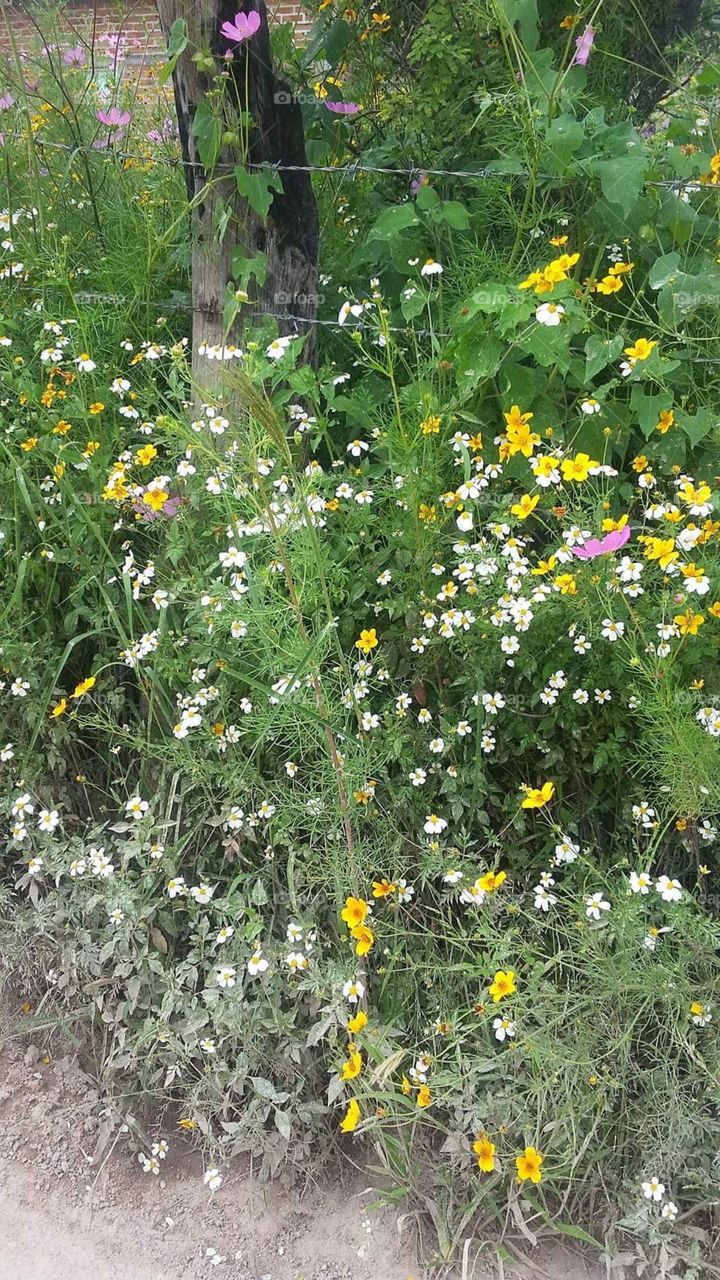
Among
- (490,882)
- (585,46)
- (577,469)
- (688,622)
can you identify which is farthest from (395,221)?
(490,882)

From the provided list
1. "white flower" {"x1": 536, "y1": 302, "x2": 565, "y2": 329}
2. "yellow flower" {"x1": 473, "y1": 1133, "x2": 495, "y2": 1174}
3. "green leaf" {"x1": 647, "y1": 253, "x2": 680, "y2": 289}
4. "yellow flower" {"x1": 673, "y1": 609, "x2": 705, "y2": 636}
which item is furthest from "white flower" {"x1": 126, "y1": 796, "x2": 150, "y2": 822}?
"green leaf" {"x1": 647, "y1": 253, "x2": 680, "y2": 289}

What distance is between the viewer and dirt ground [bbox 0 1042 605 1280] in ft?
5.21

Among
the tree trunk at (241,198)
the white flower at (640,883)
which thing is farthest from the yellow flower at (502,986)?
the tree trunk at (241,198)

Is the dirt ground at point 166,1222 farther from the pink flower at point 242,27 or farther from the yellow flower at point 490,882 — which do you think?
the pink flower at point 242,27

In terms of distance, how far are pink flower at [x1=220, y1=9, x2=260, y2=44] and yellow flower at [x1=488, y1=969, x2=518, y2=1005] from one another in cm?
190

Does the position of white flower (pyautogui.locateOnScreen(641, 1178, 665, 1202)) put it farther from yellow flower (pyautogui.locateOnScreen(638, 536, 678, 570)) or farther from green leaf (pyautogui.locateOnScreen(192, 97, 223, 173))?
green leaf (pyautogui.locateOnScreen(192, 97, 223, 173))

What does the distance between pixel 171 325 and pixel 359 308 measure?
784mm

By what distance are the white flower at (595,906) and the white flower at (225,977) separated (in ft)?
2.19

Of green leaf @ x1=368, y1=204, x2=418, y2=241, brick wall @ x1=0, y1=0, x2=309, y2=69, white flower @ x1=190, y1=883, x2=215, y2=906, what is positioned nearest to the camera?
white flower @ x1=190, y1=883, x2=215, y2=906

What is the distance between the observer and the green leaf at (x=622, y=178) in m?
1.84

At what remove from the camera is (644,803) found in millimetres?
1707

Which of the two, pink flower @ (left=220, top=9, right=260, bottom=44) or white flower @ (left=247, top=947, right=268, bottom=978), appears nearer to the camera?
white flower @ (left=247, top=947, right=268, bottom=978)

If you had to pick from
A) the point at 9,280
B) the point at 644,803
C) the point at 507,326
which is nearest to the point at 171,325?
the point at 9,280

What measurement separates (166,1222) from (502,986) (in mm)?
851
